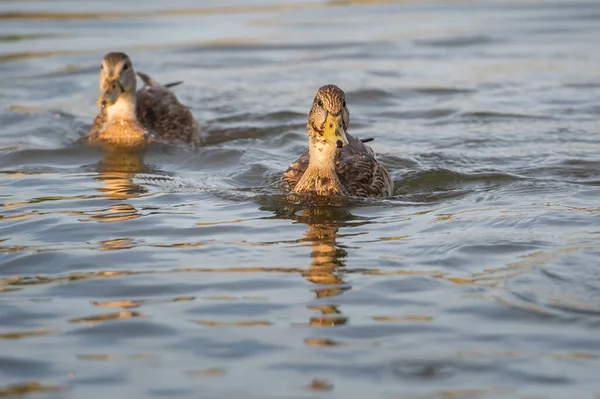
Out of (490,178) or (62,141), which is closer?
(490,178)

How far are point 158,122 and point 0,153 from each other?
1.96 m

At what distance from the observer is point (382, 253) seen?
816 centimetres

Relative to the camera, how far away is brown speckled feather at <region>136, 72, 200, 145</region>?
12945mm

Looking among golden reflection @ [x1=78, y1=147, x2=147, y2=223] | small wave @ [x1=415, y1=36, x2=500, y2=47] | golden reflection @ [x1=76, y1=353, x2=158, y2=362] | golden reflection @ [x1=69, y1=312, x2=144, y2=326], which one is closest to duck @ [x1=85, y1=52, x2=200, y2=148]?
golden reflection @ [x1=78, y1=147, x2=147, y2=223]

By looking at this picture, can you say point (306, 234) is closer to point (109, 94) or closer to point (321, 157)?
point (321, 157)

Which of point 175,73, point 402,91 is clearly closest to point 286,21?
point 175,73

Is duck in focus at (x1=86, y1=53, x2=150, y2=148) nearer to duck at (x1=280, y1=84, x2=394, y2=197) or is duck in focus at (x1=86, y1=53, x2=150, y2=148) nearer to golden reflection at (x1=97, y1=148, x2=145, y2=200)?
golden reflection at (x1=97, y1=148, x2=145, y2=200)

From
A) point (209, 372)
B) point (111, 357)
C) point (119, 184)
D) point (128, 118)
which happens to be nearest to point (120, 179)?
point (119, 184)

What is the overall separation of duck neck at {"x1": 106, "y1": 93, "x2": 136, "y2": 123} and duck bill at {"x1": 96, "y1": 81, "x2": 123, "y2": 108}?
0.16 m

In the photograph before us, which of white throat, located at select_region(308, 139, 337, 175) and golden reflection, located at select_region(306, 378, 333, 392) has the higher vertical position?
white throat, located at select_region(308, 139, 337, 175)

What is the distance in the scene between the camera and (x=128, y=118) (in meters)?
13.1

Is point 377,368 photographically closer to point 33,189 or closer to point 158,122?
point 33,189

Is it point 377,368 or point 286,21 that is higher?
point 286,21

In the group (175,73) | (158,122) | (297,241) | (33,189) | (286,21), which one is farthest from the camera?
(286,21)
